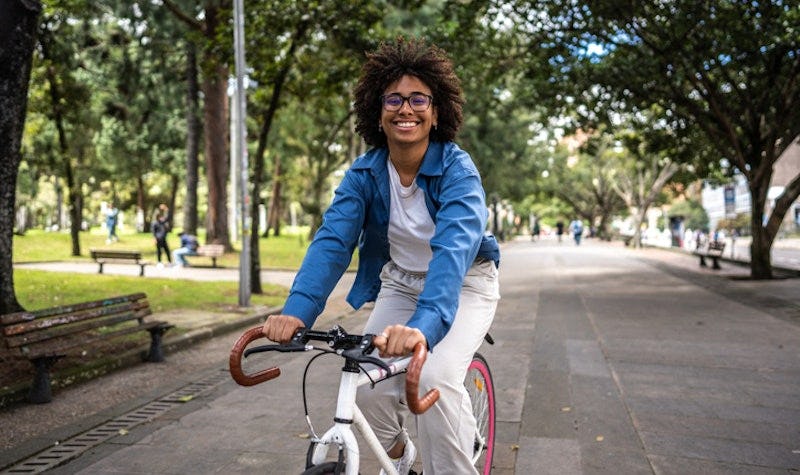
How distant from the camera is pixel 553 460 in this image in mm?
3963

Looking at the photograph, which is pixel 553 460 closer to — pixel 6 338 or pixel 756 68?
pixel 6 338

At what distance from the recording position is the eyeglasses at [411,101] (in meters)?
2.47

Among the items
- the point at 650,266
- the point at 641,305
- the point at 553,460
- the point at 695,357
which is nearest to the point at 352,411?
the point at 553,460

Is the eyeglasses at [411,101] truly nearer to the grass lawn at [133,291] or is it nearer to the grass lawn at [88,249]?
the grass lawn at [133,291]

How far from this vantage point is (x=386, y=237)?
8.74 feet

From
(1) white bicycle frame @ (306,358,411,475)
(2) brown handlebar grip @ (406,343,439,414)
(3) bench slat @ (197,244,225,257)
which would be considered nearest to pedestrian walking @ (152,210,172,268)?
(3) bench slat @ (197,244,225,257)

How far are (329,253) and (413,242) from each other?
1.34 ft

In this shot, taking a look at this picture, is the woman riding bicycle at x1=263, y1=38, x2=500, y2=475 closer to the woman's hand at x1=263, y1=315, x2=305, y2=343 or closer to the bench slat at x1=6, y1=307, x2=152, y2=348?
the woman's hand at x1=263, y1=315, x2=305, y2=343

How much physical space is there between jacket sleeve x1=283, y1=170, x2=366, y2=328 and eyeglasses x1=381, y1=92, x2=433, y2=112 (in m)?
0.29

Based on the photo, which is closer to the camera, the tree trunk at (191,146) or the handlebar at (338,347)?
the handlebar at (338,347)

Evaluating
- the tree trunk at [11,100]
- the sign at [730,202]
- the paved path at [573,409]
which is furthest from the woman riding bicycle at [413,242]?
the sign at [730,202]

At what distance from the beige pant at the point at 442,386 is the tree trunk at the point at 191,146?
20.9 m

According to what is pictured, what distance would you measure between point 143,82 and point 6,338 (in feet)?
74.5

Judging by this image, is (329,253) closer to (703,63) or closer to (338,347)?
(338,347)
